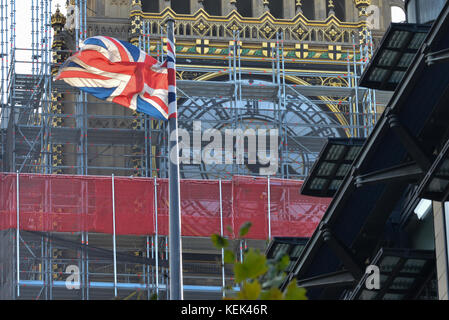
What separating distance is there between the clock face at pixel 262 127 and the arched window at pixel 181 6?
663cm

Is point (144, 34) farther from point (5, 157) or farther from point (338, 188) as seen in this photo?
point (338, 188)

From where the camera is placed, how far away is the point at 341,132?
54.2m

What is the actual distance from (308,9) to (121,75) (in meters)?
30.1

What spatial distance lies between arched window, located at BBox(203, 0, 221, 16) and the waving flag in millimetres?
27495

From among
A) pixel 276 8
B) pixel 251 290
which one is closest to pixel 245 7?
pixel 276 8

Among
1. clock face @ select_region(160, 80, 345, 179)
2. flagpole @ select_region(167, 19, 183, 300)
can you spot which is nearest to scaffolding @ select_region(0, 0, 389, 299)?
clock face @ select_region(160, 80, 345, 179)

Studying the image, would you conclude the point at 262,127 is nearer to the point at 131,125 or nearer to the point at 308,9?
the point at 131,125

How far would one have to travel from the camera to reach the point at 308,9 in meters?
60.7

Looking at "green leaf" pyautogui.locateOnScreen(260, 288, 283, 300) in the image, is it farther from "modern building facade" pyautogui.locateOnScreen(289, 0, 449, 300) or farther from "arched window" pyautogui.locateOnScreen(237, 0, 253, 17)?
"arched window" pyautogui.locateOnScreen(237, 0, 253, 17)

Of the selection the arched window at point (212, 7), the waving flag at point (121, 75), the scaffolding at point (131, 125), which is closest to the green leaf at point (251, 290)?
the waving flag at point (121, 75)

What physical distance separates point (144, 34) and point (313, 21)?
26.0 feet

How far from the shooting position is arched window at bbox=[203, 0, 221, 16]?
60.3 m
